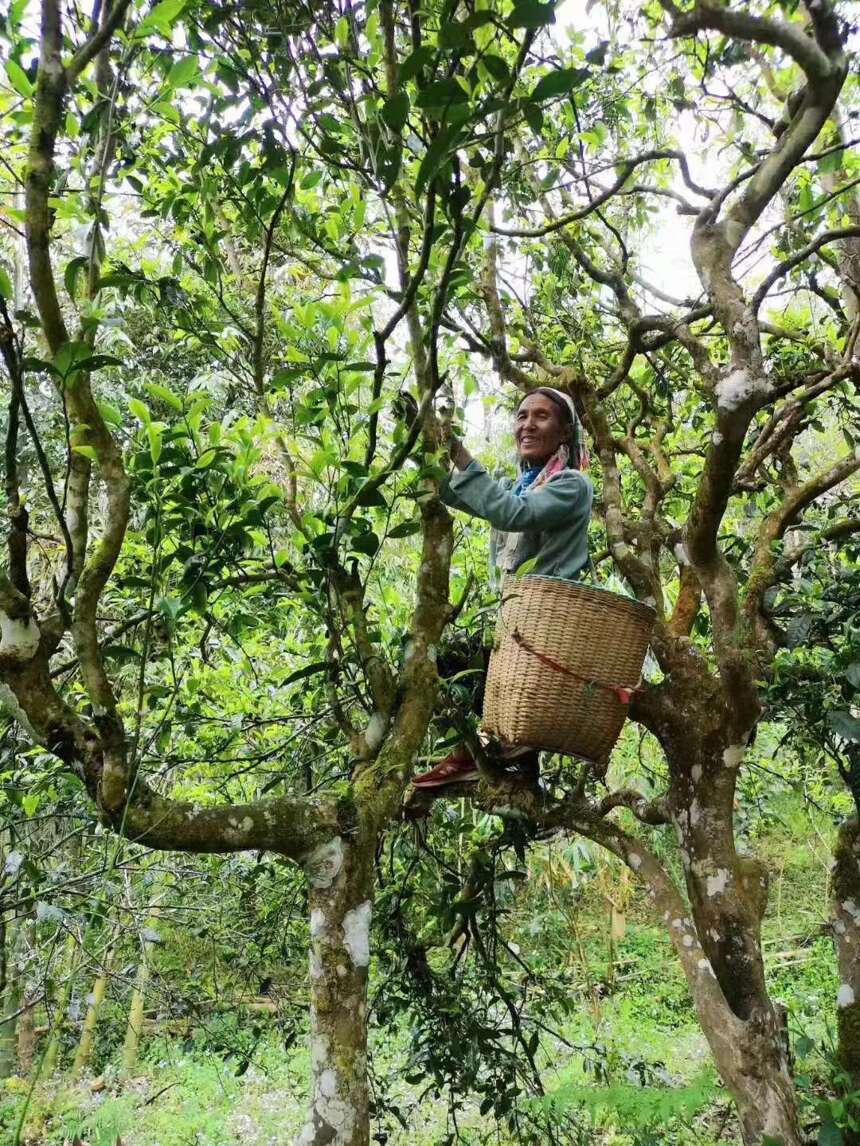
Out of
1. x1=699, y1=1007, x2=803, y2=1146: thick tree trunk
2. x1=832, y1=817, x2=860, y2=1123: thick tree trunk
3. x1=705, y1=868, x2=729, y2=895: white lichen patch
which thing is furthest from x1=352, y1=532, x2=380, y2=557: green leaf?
x1=832, y1=817, x2=860, y2=1123: thick tree trunk

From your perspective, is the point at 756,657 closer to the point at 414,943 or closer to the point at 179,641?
the point at 414,943

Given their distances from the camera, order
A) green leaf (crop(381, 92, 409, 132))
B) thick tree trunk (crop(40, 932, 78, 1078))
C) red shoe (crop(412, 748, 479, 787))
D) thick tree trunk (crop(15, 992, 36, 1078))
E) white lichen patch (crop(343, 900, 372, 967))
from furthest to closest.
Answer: thick tree trunk (crop(15, 992, 36, 1078))
red shoe (crop(412, 748, 479, 787))
thick tree trunk (crop(40, 932, 78, 1078))
white lichen patch (crop(343, 900, 372, 967))
green leaf (crop(381, 92, 409, 132))

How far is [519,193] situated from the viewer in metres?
2.85

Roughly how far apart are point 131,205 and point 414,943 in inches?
210

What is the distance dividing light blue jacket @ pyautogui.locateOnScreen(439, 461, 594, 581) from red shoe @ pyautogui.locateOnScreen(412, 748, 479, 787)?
1.52 feet

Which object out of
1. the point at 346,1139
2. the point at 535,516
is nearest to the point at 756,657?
the point at 535,516

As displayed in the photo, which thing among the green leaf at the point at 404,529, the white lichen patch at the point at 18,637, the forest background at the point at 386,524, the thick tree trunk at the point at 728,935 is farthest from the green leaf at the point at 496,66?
the thick tree trunk at the point at 728,935

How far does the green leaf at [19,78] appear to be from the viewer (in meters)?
1.18

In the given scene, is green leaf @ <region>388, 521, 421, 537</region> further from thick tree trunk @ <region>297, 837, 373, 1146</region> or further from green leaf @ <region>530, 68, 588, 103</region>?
green leaf @ <region>530, 68, 588, 103</region>

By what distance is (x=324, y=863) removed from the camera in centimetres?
134

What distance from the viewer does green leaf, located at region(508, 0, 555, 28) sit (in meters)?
0.89

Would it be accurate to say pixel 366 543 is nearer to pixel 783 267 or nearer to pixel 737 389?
pixel 737 389

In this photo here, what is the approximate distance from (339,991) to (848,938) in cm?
202

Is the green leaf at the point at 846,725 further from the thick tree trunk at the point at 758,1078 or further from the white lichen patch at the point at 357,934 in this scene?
the white lichen patch at the point at 357,934
